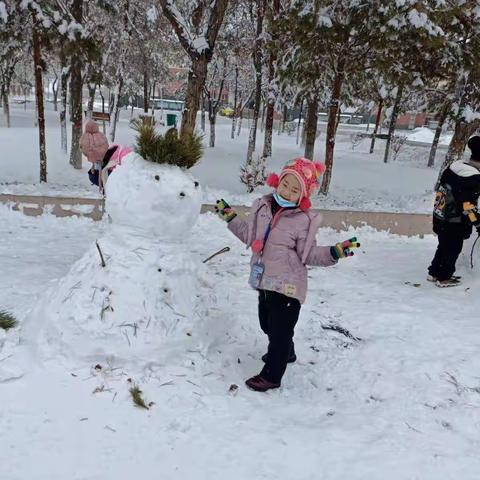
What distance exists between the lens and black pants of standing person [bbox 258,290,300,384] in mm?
3238

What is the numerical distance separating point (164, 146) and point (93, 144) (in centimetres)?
153

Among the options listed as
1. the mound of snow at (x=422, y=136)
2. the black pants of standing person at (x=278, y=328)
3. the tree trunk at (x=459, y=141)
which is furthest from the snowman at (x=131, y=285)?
the mound of snow at (x=422, y=136)

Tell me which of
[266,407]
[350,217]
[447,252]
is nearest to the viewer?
[266,407]

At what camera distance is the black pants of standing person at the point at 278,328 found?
3.24 metres

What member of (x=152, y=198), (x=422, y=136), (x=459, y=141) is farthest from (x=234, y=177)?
(x=422, y=136)

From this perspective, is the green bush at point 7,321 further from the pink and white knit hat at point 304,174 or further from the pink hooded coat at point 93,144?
the pink and white knit hat at point 304,174

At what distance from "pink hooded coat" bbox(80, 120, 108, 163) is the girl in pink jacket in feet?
6.55

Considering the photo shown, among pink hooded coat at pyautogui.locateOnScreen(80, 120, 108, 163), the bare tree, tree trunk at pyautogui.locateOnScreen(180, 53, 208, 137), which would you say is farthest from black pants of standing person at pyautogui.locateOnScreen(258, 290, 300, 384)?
tree trunk at pyautogui.locateOnScreen(180, 53, 208, 137)

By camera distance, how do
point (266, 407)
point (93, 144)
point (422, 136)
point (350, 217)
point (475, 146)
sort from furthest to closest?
point (422, 136) < point (350, 217) < point (475, 146) < point (93, 144) < point (266, 407)

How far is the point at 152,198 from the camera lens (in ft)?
10.9

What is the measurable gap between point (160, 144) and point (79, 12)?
412 inches

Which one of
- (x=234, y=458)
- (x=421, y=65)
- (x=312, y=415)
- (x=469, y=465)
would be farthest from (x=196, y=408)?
(x=421, y=65)

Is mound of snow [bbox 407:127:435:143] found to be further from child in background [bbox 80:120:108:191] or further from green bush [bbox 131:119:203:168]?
green bush [bbox 131:119:203:168]

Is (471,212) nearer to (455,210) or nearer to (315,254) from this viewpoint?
(455,210)
